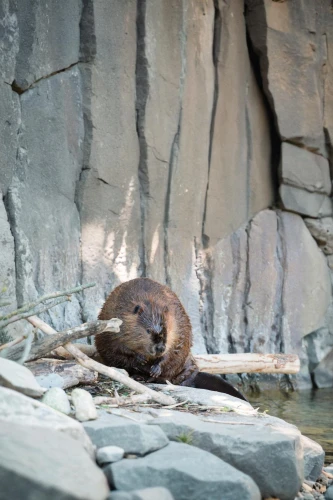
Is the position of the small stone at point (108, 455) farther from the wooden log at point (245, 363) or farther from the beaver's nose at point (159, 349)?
the wooden log at point (245, 363)

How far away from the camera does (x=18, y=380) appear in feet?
11.8

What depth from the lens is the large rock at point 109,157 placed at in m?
7.00

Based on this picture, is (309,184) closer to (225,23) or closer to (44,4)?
(225,23)

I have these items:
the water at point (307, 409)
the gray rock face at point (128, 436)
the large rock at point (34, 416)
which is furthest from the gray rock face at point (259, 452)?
the water at point (307, 409)

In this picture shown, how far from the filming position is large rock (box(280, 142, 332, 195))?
9.49 metres

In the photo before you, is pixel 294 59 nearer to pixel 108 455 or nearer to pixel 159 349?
pixel 159 349

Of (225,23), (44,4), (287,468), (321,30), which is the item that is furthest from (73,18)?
(287,468)

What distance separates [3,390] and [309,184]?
23.3ft

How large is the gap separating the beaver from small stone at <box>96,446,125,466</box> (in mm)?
2538

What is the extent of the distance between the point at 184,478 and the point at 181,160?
17.3 feet

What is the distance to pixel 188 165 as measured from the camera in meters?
8.16

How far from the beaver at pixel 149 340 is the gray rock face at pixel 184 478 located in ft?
8.28

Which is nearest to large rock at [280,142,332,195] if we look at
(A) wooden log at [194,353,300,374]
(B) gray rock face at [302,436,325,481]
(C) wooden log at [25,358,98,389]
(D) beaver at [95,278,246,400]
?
(A) wooden log at [194,353,300,374]

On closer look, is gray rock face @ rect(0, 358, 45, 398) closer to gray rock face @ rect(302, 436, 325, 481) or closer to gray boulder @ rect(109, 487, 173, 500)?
gray boulder @ rect(109, 487, 173, 500)
